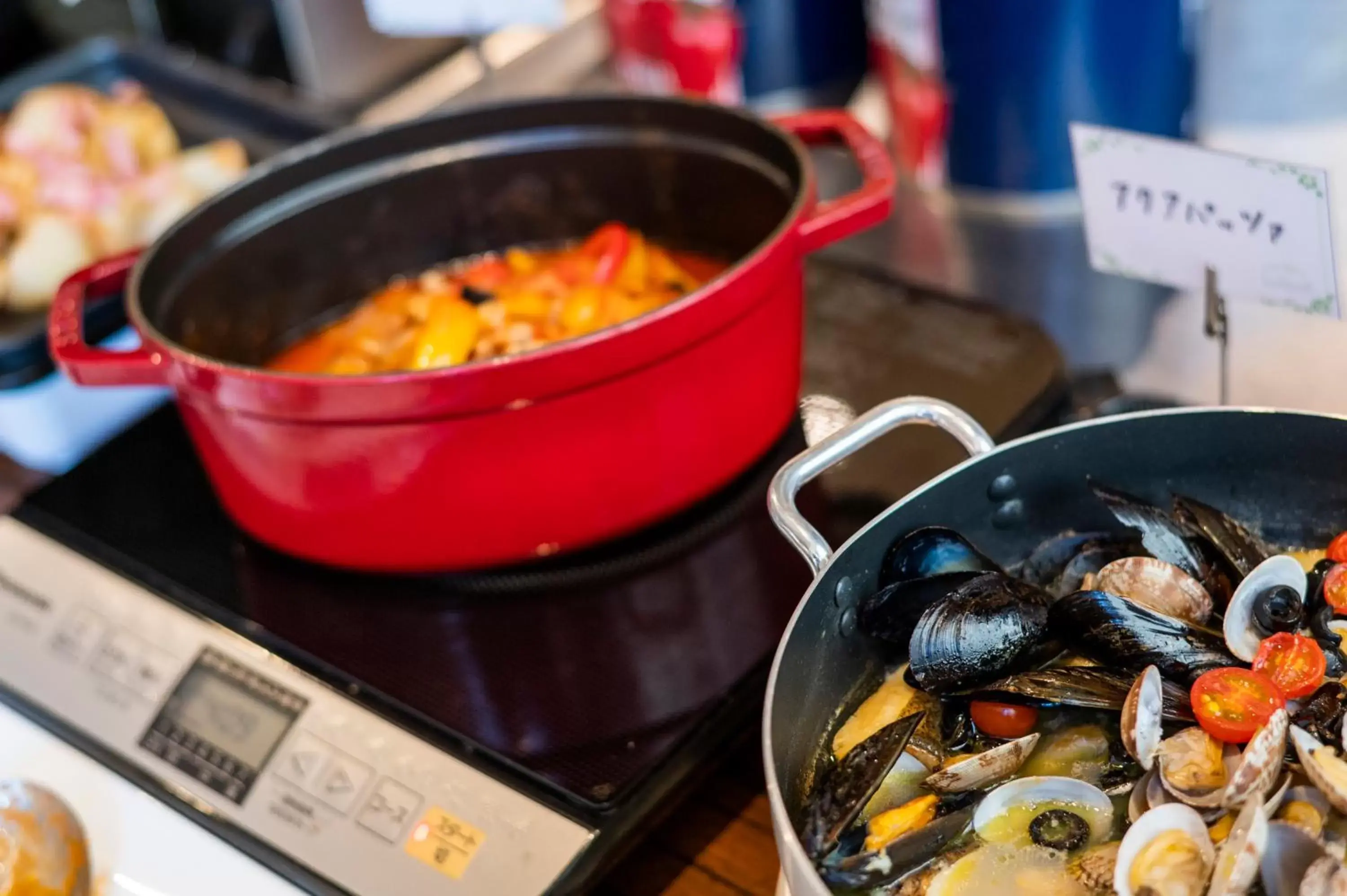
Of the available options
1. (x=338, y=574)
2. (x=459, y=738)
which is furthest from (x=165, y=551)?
(x=459, y=738)

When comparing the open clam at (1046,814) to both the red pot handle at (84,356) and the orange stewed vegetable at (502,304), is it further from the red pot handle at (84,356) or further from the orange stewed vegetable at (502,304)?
the red pot handle at (84,356)

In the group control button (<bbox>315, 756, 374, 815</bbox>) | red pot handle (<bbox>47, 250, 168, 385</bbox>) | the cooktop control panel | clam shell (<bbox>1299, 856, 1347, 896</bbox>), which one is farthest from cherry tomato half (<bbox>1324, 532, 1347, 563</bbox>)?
red pot handle (<bbox>47, 250, 168, 385</bbox>)

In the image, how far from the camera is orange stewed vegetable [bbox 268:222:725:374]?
934 millimetres

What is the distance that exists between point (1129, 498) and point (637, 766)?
30 cm

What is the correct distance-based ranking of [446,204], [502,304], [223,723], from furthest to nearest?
[446,204]
[502,304]
[223,723]

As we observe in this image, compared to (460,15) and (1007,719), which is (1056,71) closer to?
(460,15)

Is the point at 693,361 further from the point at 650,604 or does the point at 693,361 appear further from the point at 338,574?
the point at 338,574

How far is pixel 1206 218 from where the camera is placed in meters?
0.77

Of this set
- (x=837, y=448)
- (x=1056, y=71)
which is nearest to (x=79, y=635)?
(x=837, y=448)

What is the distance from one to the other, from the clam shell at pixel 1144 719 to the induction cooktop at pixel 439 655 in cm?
25

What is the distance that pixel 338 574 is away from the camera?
36.0 inches

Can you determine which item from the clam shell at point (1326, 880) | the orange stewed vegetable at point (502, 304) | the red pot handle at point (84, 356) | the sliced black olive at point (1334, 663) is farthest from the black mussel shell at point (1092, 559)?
the red pot handle at point (84, 356)

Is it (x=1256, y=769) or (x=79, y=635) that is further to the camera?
(x=79, y=635)

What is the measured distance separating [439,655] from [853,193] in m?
0.42
